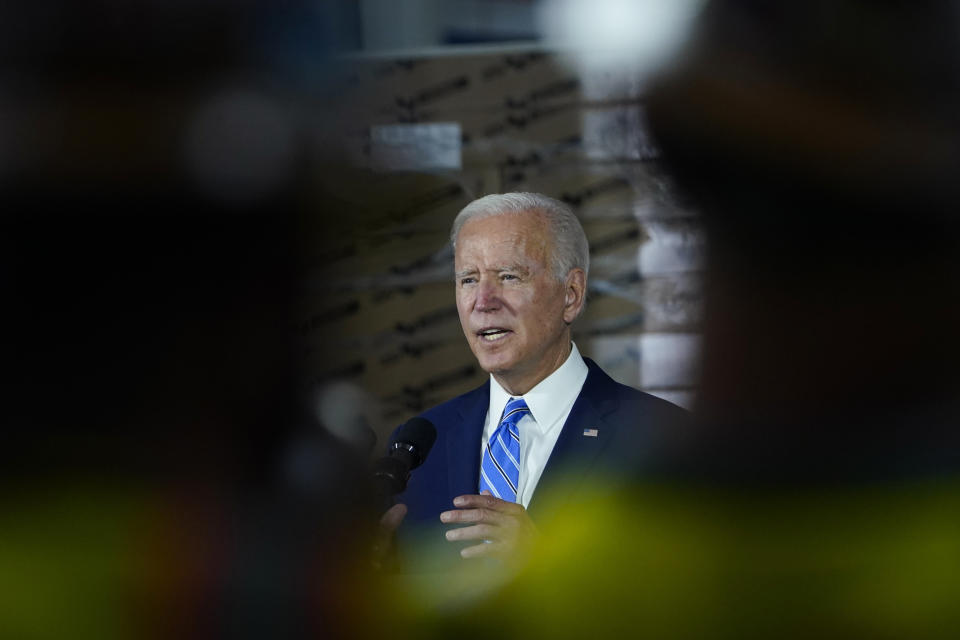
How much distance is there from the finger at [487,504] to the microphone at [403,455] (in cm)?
5

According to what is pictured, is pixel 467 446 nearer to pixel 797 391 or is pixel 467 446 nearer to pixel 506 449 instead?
pixel 506 449

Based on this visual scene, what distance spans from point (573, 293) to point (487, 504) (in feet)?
0.67

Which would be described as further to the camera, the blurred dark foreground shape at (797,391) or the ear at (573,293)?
the ear at (573,293)

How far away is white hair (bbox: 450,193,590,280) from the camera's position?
69cm

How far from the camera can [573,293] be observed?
0.70 m

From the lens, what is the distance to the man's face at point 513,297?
66cm

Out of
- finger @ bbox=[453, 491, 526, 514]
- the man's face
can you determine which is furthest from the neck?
finger @ bbox=[453, 491, 526, 514]

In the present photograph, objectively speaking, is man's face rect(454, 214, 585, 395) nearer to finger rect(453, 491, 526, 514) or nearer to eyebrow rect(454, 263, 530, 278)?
eyebrow rect(454, 263, 530, 278)

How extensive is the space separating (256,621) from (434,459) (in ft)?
0.69

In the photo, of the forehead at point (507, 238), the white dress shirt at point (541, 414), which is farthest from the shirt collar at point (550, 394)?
the forehead at point (507, 238)

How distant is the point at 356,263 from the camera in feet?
2.21

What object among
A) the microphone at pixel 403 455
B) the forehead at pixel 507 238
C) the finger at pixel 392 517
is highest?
the forehead at pixel 507 238

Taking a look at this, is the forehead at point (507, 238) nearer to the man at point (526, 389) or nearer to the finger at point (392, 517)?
the man at point (526, 389)

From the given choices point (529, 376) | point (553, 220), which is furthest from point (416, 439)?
point (553, 220)
